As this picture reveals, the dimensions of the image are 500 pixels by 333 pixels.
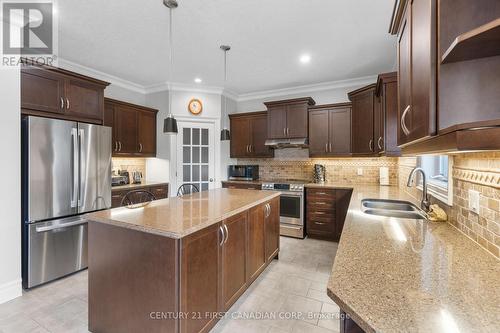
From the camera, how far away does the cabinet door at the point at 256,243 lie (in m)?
2.28

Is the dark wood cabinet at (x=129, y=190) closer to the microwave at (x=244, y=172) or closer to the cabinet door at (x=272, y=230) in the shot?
the microwave at (x=244, y=172)

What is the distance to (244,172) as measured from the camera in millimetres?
4766

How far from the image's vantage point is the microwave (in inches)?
186

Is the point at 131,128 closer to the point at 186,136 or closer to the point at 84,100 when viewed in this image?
the point at 186,136

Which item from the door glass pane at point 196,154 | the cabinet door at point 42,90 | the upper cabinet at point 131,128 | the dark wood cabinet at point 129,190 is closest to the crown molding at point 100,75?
the upper cabinet at point 131,128

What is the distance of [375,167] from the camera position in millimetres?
4051

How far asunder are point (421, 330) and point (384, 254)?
1.73ft

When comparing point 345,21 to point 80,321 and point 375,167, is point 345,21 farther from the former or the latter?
point 80,321

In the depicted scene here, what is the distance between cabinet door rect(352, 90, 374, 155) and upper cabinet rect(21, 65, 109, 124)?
12.2 feet

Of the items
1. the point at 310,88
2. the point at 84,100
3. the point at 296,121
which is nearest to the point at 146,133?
the point at 84,100

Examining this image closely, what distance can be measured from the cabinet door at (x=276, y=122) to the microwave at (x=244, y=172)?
0.75m

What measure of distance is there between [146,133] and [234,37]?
250cm

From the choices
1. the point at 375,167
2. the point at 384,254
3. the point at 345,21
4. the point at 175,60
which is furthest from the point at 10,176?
the point at 375,167

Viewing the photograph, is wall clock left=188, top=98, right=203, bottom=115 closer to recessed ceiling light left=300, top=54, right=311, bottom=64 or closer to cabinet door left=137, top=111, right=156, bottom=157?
cabinet door left=137, top=111, right=156, bottom=157
